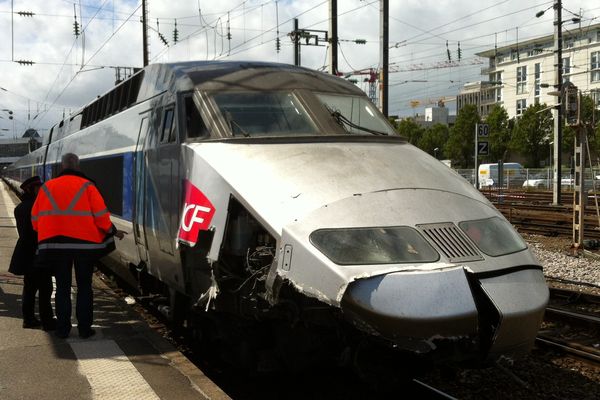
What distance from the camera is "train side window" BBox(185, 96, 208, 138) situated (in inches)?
208

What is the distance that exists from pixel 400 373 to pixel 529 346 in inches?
35.3

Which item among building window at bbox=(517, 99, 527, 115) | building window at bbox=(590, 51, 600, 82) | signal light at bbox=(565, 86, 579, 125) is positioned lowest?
signal light at bbox=(565, 86, 579, 125)

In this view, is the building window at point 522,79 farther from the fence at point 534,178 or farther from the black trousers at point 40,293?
the black trousers at point 40,293

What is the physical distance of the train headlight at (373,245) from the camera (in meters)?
3.56

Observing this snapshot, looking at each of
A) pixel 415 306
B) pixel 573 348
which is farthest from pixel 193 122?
pixel 573 348

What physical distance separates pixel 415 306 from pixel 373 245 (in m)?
0.45

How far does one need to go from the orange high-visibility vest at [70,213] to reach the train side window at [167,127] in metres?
0.78

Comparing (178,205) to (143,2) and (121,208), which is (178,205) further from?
(143,2)

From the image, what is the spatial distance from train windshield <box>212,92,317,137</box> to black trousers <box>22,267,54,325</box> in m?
2.46

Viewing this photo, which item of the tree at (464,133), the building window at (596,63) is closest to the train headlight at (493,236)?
the tree at (464,133)

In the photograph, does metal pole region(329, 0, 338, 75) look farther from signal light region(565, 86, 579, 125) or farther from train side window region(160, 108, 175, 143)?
train side window region(160, 108, 175, 143)

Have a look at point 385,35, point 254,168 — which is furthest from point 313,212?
point 385,35

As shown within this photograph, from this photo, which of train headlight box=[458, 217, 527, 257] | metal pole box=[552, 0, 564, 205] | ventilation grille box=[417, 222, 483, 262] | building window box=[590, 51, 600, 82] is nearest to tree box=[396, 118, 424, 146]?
building window box=[590, 51, 600, 82]

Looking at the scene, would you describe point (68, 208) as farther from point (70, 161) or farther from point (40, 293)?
point (40, 293)
